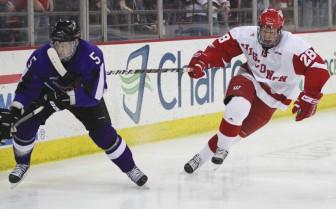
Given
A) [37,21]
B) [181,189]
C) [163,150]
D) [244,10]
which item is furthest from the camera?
[244,10]

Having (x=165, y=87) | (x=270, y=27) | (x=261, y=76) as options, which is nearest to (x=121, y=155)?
(x=261, y=76)

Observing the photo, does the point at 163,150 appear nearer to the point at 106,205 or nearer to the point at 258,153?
the point at 258,153

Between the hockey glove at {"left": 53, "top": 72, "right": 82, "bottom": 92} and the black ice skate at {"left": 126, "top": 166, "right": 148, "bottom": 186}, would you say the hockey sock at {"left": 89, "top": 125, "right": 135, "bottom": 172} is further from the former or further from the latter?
the hockey glove at {"left": 53, "top": 72, "right": 82, "bottom": 92}

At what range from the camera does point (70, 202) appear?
4.32 meters

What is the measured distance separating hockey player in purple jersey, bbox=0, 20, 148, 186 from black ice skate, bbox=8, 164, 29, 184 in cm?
23

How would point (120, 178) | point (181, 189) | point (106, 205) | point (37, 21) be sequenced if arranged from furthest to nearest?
point (37, 21) < point (120, 178) < point (181, 189) < point (106, 205)

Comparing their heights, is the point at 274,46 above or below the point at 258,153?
above

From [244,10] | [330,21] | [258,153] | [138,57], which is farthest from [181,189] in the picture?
[330,21]

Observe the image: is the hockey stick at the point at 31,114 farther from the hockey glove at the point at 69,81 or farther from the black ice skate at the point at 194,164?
the black ice skate at the point at 194,164

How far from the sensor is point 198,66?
16.0 ft

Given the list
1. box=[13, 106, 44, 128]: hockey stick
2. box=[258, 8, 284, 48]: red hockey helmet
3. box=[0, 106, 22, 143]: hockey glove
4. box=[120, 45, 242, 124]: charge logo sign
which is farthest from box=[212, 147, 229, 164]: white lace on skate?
box=[120, 45, 242, 124]: charge logo sign

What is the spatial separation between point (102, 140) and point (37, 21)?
1.55 meters

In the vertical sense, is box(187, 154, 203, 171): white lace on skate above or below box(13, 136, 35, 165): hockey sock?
below

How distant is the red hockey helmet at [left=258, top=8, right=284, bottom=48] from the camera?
15.3 feet
